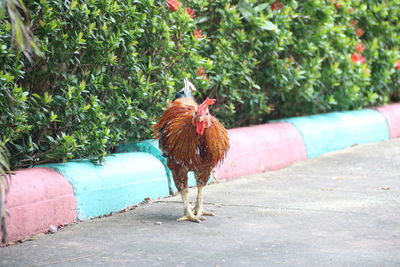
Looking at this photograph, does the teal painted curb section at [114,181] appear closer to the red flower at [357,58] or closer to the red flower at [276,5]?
the red flower at [276,5]

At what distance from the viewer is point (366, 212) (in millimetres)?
6148

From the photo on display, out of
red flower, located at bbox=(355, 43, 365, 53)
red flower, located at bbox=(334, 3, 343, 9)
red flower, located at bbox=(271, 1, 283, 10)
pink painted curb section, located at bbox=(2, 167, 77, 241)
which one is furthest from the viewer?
red flower, located at bbox=(355, 43, 365, 53)

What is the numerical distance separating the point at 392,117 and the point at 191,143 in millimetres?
6542

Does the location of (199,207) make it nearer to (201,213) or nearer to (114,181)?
(201,213)

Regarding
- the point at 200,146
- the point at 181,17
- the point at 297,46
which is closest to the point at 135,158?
the point at 200,146

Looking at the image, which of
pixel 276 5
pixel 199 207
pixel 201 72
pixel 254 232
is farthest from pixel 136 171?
pixel 276 5

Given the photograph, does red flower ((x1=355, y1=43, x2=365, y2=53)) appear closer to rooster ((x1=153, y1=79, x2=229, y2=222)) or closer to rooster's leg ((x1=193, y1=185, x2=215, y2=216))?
rooster ((x1=153, y1=79, x2=229, y2=222))

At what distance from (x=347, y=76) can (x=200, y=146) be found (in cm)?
499

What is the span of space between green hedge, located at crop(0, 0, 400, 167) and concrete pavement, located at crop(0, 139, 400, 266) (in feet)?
2.99

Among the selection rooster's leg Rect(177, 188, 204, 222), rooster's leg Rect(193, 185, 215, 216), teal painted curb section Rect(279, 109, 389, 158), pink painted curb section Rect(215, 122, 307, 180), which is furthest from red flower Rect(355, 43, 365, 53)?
rooster's leg Rect(177, 188, 204, 222)

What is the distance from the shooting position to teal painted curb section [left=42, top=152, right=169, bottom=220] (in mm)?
5965

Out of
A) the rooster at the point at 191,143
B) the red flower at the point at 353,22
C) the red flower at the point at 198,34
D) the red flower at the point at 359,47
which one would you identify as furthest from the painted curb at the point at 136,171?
the red flower at the point at 353,22

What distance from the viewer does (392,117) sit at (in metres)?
11.5

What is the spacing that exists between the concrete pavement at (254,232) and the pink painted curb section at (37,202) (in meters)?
0.14
